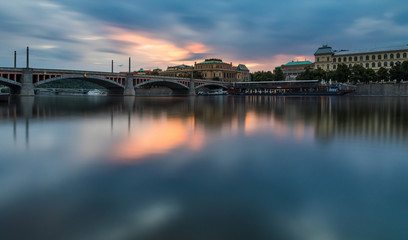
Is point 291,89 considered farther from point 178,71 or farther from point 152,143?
point 152,143

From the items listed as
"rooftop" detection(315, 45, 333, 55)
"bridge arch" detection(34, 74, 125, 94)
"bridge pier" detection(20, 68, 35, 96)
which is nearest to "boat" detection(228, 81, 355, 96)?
"rooftop" detection(315, 45, 333, 55)

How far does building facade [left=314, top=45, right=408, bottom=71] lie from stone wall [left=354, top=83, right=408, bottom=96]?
3058cm

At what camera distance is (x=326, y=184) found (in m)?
5.90

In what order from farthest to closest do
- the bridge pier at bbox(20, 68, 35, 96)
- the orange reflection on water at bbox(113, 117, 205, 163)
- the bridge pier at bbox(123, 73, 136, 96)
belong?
the bridge pier at bbox(123, 73, 136, 96), the bridge pier at bbox(20, 68, 35, 96), the orange reflection on water at bbox(113, 117, 205, 163)

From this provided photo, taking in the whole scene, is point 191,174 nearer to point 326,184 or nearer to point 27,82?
point 326,184

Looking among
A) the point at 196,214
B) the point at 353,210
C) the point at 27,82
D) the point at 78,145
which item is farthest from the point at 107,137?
the point at 27,82

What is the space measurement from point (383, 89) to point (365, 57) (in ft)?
131

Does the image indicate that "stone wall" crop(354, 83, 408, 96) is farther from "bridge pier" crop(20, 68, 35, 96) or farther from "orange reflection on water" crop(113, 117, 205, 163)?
"orange reflection on water" crop(113, 117, 205, 163)

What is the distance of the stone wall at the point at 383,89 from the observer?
8900 centimetres

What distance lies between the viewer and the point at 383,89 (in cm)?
9256

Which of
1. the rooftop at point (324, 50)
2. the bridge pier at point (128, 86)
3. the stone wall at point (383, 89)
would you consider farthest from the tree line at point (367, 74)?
the bridge pier at point (128, 86)

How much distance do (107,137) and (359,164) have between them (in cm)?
828

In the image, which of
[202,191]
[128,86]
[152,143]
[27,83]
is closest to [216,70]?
[128,86]

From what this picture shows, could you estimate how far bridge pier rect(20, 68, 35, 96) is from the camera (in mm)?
67188
